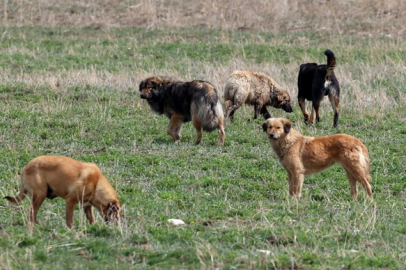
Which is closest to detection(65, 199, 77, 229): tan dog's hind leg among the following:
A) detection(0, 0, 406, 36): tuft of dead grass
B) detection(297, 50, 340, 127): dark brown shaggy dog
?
detection(297, 50, 340, 127): dark brown shaggy dog

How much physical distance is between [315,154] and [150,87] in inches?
203

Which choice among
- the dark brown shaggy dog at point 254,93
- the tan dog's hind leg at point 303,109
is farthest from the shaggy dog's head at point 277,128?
the dark brown shaggy dog at point 254,93

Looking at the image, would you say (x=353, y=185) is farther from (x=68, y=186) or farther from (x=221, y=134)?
(x=68, y=186)

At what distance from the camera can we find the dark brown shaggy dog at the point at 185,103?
43.8ft

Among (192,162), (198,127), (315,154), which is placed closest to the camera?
(315,154)

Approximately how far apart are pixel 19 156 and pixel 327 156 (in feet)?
17.0

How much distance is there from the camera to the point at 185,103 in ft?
45.1

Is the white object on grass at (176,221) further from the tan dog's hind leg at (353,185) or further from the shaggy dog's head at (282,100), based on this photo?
the shaggy dog's head at (282,100)

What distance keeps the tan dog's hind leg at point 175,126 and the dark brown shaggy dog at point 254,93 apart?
71.8 inches

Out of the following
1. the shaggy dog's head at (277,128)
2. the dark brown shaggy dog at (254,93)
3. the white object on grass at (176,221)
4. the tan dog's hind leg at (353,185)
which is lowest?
the tan dog's hind leg at (353,185)

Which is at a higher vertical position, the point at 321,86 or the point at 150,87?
the point at 150,87

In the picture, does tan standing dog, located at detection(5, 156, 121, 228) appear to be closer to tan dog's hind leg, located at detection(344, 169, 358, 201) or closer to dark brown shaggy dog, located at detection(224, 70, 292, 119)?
tan dog's hind leg, located at detection(344, 169, 358, 201)

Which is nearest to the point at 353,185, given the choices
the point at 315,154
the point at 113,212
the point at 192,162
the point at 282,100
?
the point at 315,154

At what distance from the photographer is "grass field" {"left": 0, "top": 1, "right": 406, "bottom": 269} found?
23.4ft
